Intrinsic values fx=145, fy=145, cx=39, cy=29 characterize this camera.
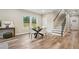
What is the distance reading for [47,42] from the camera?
8.86 feet

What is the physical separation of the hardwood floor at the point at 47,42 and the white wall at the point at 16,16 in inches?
5.9

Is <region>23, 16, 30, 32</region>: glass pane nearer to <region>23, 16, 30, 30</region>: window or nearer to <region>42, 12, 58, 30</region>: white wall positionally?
<region>23, 16, 30, 30</region>: window

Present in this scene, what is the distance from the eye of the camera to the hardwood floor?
2.67 meters

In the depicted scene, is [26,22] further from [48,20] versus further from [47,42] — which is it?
[47,42]

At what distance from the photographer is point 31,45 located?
2701 millimetres

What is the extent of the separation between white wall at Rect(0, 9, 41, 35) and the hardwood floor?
0.15m

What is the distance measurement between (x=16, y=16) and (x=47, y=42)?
75 centimetres

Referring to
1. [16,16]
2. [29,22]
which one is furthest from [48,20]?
[16,16]

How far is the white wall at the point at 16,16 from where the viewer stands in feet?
8.70

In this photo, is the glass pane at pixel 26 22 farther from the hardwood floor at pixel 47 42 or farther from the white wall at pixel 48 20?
the white wall at pixel 48 20

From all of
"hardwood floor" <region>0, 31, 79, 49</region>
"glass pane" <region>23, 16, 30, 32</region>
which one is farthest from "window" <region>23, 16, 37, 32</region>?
"hardwood floor" <region>0, 31, 79, 49</region>
